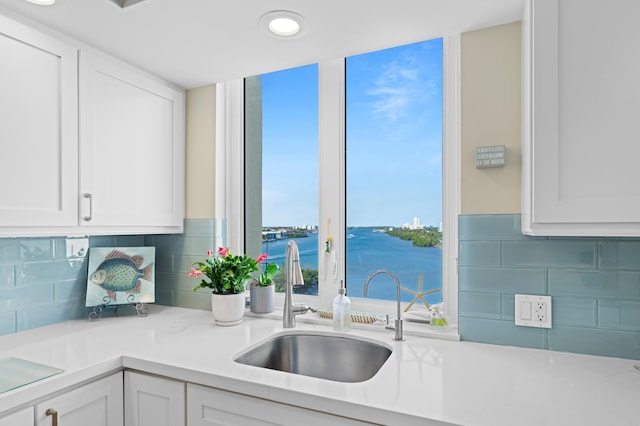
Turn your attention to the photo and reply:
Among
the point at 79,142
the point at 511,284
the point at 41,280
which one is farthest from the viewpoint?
the point at 41,280

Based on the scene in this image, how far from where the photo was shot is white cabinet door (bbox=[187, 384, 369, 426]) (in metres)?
1.08

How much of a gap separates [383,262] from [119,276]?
50.9 inches

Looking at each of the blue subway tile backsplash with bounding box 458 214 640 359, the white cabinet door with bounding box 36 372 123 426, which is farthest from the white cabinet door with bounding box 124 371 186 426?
the blue subway tile backsplash with bounding box 458 214 640 359

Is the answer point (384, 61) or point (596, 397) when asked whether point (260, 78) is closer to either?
point (384, 61)

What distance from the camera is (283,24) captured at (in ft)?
4.81

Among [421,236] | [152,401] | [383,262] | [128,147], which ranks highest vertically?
[128,147]

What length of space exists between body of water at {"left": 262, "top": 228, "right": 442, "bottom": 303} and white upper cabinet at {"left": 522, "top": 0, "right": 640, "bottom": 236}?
63 centimetres

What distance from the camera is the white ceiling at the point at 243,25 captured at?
1.33 metres

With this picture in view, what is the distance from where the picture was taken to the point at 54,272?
175 cm

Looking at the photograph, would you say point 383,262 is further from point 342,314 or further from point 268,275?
point 268,275

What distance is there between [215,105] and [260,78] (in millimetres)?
299

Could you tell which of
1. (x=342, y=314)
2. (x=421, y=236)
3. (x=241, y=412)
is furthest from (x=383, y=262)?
(x=241, y=412)

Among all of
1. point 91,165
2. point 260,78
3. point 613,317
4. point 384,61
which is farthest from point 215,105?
point 613,317

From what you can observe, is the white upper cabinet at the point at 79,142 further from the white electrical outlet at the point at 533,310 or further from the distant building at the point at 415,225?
the white electrical outlet at the point at 533,310
